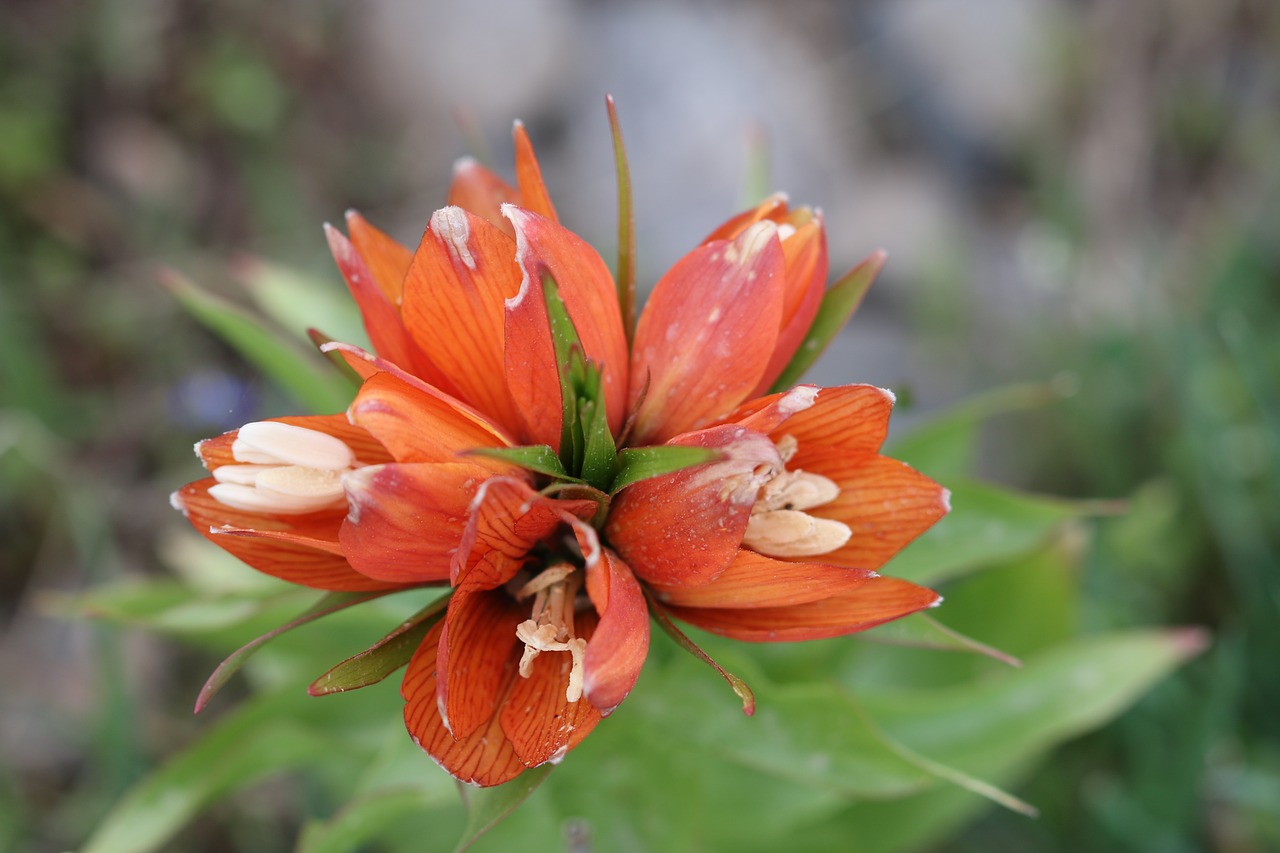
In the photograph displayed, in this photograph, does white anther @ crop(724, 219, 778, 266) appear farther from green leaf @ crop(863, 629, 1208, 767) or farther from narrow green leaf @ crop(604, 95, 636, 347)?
green leaf @ crop(863, 629, 1208, 767)

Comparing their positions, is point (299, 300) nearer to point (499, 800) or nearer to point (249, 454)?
point (249, 454)

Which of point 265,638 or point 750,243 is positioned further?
point 750,243

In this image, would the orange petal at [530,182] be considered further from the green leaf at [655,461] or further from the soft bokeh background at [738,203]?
Answer: the soft bokeh background at [738,203]

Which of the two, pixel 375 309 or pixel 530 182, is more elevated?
pixel 530 182

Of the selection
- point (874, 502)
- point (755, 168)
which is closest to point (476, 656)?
point (874, 502)

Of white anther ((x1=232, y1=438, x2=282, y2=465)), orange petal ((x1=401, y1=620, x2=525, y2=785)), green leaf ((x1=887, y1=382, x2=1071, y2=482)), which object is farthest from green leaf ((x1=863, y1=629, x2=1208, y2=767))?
white anther ((x1=232, y1=438, x2=282, y2=465))
